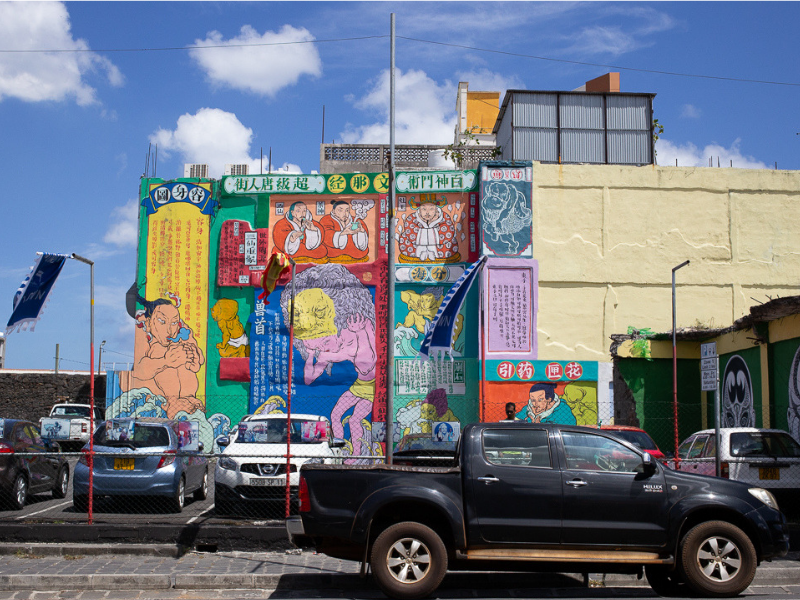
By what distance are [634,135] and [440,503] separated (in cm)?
1868

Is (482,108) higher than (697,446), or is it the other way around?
(482,108)

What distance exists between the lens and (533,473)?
823 cm

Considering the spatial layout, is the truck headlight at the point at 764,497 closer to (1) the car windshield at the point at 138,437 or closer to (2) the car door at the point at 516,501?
(2) the car door at the point at 516,501

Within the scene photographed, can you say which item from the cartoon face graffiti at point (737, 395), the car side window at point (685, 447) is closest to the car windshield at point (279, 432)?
the car side window at point (685, 447)

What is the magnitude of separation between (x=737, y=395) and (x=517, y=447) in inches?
468

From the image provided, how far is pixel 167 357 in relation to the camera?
74.4 feet

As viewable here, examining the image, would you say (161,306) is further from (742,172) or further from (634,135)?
(742,172)

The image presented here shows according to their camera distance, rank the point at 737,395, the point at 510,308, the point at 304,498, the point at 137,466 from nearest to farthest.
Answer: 1. the point at 304,498
2. the point at 137,466
3. the point at 737,395
4. the point at 510,308

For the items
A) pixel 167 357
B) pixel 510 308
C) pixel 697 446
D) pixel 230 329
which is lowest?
pixel 697 446

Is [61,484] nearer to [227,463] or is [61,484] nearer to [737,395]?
[227,463]

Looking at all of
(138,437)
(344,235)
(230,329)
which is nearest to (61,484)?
(138,437)

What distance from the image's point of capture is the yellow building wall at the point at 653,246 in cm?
2241

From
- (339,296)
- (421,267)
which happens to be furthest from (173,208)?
(421,267)

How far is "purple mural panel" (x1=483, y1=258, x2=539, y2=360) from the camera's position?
72.0 ft
